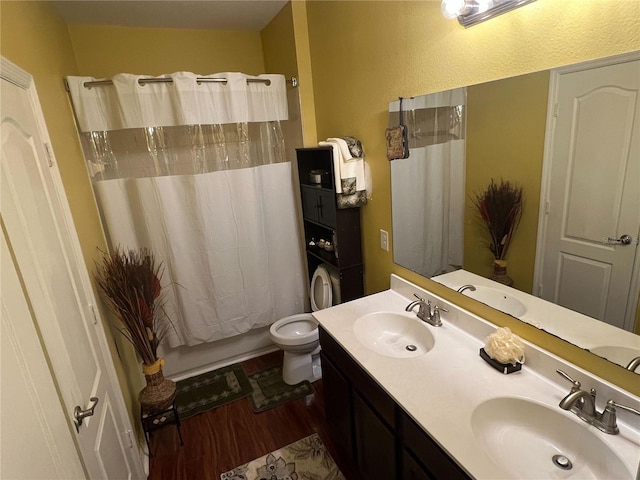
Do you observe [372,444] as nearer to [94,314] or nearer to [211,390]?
[94,314]

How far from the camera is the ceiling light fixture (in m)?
1.15

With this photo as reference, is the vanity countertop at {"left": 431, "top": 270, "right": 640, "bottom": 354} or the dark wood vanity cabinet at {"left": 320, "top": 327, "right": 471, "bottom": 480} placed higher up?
the vanity countertop at {"left": 431, "top": 270, "right": 640, "bottom": 354}

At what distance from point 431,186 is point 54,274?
1570 mm

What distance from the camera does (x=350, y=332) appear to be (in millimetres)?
1597

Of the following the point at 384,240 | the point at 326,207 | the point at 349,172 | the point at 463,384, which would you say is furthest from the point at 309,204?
the point at 463,384

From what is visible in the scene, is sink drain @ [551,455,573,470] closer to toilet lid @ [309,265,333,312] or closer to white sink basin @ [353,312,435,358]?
white sink basin @ [353,312,435,358]

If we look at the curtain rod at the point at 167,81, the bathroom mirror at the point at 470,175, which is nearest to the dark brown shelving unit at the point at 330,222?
the bathroom mirror at the point at 470,175

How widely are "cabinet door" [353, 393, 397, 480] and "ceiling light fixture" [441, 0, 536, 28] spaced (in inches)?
59.7

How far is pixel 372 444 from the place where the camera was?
4.75 ft

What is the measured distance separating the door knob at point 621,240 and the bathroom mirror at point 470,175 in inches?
0.5

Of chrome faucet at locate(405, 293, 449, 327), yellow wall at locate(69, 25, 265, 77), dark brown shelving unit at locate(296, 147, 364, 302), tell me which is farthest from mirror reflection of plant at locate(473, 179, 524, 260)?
yellow wall at locate(69, 25, 265, 77)

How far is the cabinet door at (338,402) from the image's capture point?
1633mm

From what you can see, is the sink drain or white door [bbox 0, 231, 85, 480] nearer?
white door [bbox 0, 231, 85, 480]

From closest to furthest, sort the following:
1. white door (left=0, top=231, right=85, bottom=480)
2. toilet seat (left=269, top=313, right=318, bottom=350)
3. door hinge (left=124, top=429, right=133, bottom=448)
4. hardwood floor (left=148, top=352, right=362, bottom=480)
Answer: white door (left=0, top=231, right=85, bottom=480) < door hinge (left=124, top=429, right=133, bottom=448) < hardwood floor (left=148, top=352, right=362, bottom=480) < toilet seat (left=269, top=313, right=318, bottom=350)
